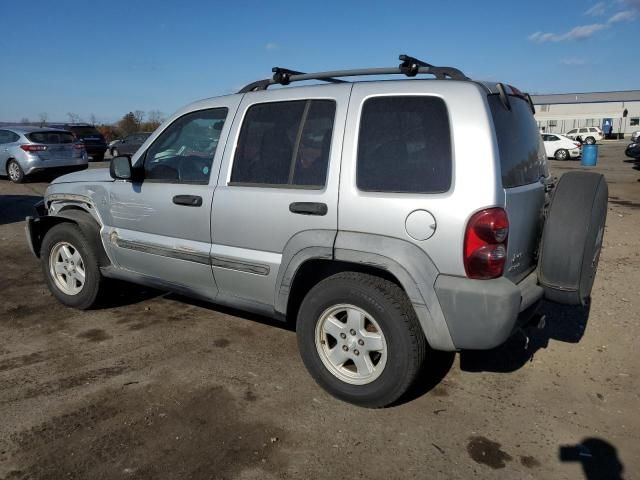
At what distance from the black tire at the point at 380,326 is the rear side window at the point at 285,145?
67 cm

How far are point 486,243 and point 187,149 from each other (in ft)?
7.91

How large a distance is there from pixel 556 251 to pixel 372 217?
110 cm

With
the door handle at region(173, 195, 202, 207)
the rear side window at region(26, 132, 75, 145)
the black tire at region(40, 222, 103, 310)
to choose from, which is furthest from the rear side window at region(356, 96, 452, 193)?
the rear side window at region(26, 132, 75, 145)

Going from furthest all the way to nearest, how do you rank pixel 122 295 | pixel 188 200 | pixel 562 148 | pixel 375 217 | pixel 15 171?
pixel 562 148
pixel 15 171
pixel 122 295
pixel 188 200
pixel 375 217

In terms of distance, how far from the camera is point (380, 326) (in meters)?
3.10

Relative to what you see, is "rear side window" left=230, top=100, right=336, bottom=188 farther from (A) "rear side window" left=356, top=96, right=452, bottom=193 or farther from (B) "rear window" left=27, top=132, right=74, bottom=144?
(B) "rear window" left=27, top=132, right=74, bottom=144

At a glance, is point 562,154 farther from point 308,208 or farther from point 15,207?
point 308,208

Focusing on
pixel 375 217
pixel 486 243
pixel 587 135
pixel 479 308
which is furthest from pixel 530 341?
pixel 587 135

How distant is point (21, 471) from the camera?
2.65 meters

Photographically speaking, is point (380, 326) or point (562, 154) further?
point (562, 154)

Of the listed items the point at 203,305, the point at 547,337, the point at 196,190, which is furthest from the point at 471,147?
the point at 203,305

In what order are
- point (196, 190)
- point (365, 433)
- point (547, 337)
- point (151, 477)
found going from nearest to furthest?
point (151, 477)
point (365, 433)
point (196, 190)
point (547, 337)

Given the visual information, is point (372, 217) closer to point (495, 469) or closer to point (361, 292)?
Answer: point (361, 292)

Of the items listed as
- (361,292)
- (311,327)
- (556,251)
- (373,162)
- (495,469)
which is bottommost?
(495,469)
